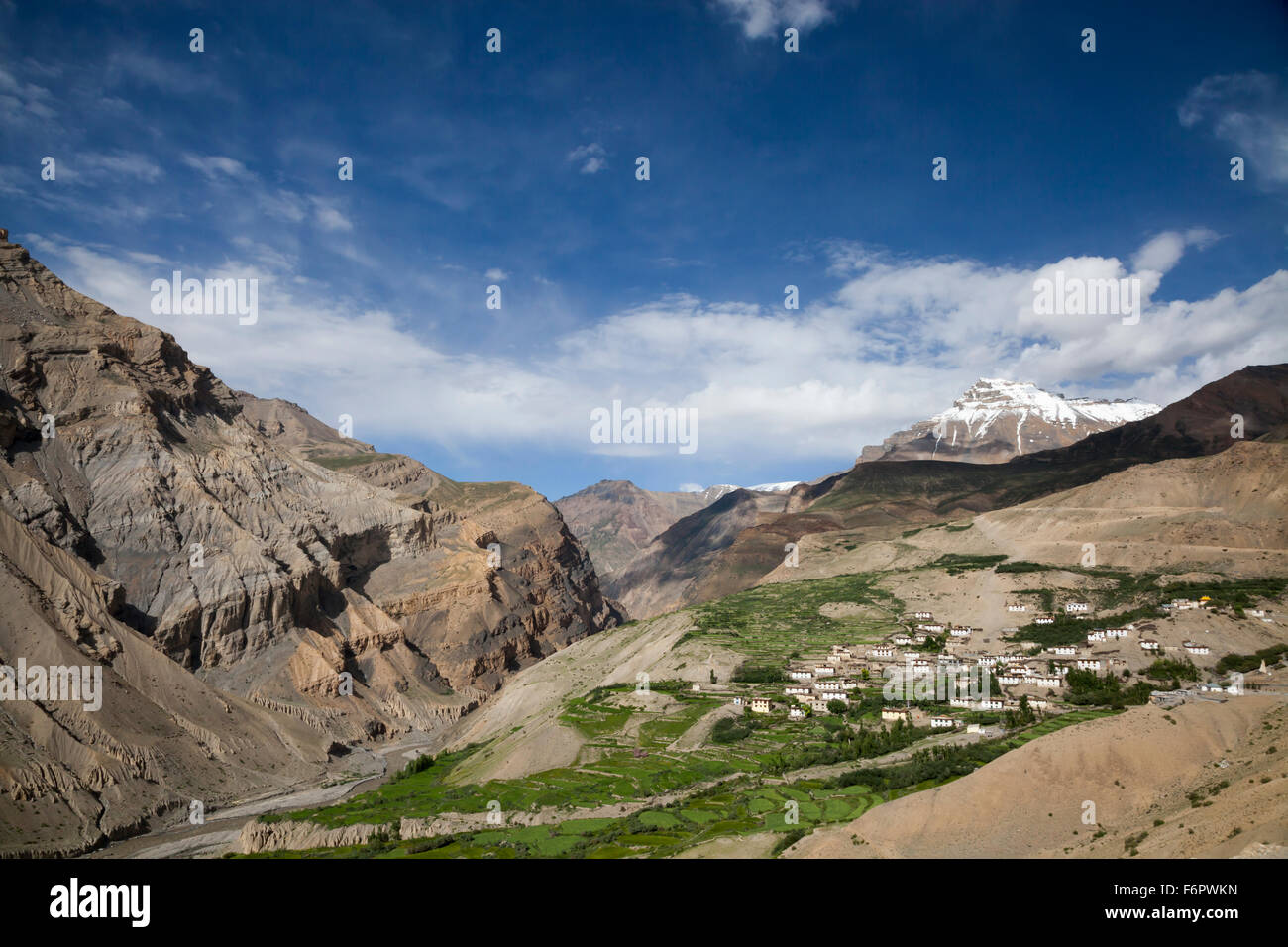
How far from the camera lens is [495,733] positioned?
9131cm

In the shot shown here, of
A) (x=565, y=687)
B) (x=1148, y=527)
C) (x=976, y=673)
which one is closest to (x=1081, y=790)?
(x=976, y=673)

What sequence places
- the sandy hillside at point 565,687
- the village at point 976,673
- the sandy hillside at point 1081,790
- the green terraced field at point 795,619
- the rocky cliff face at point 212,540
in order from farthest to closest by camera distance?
the rocky cliff face at point 212,540
the green terraced field at point 795,619
the sandy hillside at point 565,687
the village at point 976,673
the sandy hillside at point 1081,790

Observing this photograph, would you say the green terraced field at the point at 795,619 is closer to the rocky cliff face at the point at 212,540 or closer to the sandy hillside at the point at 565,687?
the sandy hillside at the point at 565,687

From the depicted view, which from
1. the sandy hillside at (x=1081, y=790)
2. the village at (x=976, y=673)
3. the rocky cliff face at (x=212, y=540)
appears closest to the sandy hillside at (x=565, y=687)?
the village at (x=976, y=673)

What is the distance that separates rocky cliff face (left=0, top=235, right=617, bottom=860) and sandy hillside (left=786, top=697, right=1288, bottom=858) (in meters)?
78.8

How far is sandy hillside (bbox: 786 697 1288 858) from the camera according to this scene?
96.1 ft

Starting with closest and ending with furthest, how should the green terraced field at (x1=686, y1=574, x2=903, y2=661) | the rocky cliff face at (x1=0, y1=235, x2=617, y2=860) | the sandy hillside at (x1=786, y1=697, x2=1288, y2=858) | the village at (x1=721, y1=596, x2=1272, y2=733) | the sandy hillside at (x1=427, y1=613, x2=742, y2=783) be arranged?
the sandy hillside at (x1=786, y1=697, x2=1288, y2=858) → the village at (x1=721, y1=596, x2=1272, y2=733) → the sandy hillside at (x1=427, y1=613, x2=742, y2=783) → the green terraced field at (x1=686, y1=574, x2=903, y2=661) → the rocky cliff face at (x1=0, y1=235, x2=617, y2=860)

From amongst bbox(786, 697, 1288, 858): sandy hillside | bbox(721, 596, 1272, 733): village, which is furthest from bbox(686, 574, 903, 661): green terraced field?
bbox(786, 697, 1288, 858): sandy hillside

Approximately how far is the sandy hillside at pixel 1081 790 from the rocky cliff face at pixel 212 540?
258ft

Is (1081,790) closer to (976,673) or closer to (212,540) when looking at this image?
(976,673)

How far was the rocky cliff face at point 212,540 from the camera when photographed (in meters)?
103

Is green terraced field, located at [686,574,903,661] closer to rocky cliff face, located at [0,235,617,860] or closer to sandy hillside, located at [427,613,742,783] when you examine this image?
sandy hillside, located at [427,613,742,783]
